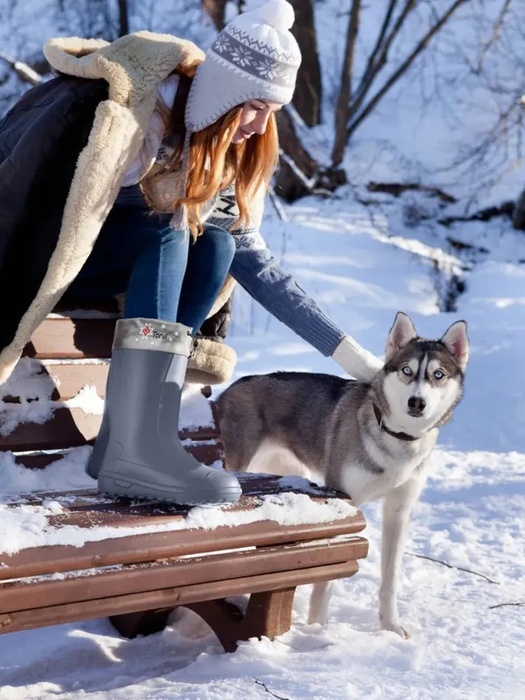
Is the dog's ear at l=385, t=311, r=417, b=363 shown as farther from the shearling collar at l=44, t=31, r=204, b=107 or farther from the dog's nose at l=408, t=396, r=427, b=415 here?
the shearling collar at l=44, t=31, r=204, b=107

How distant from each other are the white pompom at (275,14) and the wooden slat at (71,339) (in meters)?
1.02

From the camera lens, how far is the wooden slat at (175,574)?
192 cm

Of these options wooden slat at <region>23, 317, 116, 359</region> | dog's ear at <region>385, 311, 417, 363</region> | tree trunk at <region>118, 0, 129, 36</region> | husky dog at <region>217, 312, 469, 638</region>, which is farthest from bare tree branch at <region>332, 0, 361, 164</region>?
wooden slat at <region>23, 317, 116, 359</region>

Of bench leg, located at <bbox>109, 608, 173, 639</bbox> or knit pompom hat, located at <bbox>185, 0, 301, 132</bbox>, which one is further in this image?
bench leg, located at <bbox>109, 608, 173, 639</bbox>

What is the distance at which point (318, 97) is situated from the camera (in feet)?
48.3

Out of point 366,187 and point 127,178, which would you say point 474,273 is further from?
point 127,178

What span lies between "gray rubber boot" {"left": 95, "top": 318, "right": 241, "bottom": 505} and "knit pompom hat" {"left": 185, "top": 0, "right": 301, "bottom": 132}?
2.01 ft

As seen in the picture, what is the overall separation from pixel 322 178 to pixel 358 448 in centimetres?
1055

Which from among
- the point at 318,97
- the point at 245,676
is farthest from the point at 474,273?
the point at 245,676

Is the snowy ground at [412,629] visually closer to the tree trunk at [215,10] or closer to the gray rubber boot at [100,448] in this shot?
the gray rubber boot at [100,448]

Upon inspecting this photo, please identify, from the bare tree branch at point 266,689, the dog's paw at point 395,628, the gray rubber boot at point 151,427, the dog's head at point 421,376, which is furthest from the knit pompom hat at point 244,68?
the dog's paw at point 395,628

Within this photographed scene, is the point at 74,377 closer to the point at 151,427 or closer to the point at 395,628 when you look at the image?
the point at 151,427

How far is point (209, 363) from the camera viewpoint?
3.05m

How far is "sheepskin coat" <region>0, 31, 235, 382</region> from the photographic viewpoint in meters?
2.35
